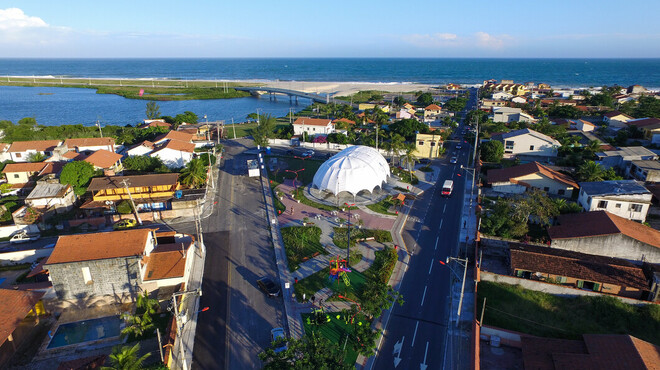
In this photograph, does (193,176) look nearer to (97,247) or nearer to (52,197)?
(52,197)

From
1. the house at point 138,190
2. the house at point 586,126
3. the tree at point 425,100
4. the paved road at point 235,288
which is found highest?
the tree at point 425,100

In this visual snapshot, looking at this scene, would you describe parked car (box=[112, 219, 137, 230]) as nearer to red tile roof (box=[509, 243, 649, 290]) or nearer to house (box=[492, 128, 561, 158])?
red tile roof (box=[509, 243, 649, 290])

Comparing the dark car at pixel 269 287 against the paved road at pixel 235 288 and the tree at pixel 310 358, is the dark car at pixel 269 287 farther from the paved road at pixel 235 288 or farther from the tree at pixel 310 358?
the tree at pixel 310 358

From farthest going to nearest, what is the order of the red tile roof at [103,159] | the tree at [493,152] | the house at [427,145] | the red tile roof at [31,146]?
the house at [427,145], the red tile roof at [31,146], the tree at [493,152], the red tile roof at [103,159]

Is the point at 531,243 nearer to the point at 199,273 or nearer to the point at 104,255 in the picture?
the point at 199,273

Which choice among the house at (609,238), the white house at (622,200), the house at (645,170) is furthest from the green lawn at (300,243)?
the house at (645,170)

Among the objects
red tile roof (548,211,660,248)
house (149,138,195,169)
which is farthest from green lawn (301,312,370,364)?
house (149,138,195,169)
